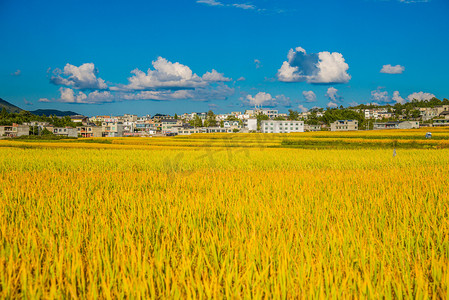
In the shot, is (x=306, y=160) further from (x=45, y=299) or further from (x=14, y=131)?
(x=14, y=131)

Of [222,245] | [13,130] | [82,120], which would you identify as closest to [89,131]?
[13,130]

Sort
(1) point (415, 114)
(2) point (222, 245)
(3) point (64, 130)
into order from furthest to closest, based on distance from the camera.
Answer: (1) point (415, 114) → (3) point (64, 130) → (2) point (222, 245)

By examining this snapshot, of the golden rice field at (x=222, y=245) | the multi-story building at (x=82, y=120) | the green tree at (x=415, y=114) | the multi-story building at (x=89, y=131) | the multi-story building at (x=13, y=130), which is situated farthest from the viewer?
the green tree at (x=415, y=114)

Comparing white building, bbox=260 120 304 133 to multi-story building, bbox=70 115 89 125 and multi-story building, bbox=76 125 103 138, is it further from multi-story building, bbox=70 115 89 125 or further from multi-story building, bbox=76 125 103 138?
multi-story building, bbox=70 115 89 125

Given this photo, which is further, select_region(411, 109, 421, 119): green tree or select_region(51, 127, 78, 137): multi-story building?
select_region(411, 109, 421, 119): green tree

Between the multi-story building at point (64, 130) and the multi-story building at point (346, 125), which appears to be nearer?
the multi-story building at point (64, 130)

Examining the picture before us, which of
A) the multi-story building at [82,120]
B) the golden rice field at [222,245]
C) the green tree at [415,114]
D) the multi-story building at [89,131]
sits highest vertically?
the green tree at [415,114]

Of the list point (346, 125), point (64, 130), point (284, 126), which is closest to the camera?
point (64, 130)

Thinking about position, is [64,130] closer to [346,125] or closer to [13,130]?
[13,130]

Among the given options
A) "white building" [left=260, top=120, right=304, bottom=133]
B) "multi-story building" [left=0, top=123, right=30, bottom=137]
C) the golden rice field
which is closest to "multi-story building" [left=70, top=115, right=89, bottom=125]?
"multi-story building" [left=0, top=123, right=30, bottom=137]

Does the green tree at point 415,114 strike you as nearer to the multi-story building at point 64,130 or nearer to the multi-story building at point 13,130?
the multi-story building at point 64,130

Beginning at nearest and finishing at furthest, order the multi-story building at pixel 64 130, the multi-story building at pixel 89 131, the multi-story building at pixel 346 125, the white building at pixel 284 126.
→ the multi-story building at pixel 64 130
the multi-story building at pixel 89 131
the white building at pixel 284 126
the multi-story building at pixel 346 125

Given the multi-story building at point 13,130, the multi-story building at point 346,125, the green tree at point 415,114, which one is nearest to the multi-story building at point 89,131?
the multi-story building at point 13,130

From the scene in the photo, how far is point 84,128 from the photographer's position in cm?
7781
